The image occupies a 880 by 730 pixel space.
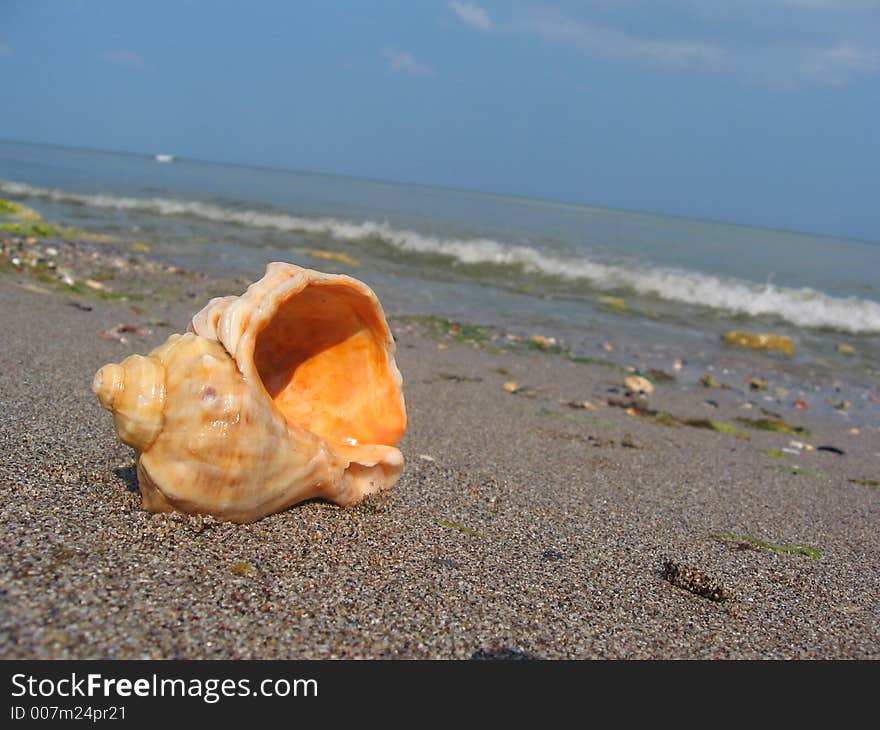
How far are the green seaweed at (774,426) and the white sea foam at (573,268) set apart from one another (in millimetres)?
8582

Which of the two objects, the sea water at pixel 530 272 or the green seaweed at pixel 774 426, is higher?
the sea water at pixel 530 272

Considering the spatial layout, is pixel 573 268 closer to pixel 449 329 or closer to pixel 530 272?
pixel 530 272

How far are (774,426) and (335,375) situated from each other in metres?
5.26

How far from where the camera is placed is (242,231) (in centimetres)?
2016

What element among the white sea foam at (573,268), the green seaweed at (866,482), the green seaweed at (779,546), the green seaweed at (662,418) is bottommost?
the green seaweed at (866,482)

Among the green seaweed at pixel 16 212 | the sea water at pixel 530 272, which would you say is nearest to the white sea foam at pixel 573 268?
the sea water at pixel 530 272

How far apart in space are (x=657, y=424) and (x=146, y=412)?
188 inches

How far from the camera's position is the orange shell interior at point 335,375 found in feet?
9.89

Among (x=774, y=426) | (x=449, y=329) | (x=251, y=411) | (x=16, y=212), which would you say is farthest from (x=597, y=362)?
(x=16, y=212)

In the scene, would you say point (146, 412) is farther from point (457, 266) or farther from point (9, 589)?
point (457, 266)

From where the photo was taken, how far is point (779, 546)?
3.34m

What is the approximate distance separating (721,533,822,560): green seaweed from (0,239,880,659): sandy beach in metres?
0.02

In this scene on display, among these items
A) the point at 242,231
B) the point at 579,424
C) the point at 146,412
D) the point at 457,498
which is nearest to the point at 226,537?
the point at 146,412

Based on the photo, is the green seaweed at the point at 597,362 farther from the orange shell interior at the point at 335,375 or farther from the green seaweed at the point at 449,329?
the orange shell interior at the point at 335,375
